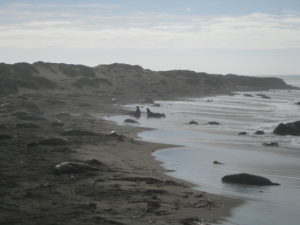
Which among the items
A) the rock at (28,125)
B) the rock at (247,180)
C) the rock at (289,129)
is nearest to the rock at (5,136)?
the rock at (28,125)

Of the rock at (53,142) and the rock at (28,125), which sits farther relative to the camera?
the rock at (28,125)

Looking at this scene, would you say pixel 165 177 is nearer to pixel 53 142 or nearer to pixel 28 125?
pixel 53 142

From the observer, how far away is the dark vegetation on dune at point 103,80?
4306 cm

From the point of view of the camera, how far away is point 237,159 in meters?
16.2

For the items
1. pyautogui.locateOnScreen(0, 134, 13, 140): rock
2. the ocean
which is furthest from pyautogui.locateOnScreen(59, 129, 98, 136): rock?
pyautogui.locateOnScreen(0, 134, 13, 140): rock

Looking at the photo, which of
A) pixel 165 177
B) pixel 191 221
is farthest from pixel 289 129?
pixel 191 221

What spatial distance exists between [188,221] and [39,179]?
402cm

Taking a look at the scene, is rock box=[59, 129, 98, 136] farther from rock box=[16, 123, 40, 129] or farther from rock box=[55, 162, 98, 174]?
rock box=[55, 162, 98, 174]

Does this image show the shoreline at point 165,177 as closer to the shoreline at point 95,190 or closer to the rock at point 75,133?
→ the shoreline at point 95,190

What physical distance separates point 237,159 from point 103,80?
126ft

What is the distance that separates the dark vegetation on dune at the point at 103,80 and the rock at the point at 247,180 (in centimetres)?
2744

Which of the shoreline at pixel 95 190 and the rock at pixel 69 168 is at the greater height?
the rock at pixel 69 168

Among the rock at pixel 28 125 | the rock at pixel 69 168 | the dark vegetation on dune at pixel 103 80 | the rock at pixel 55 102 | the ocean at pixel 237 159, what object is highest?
the dark vegetation on dune at pixel 103 80

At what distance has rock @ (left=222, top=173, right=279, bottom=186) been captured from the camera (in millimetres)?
11969
